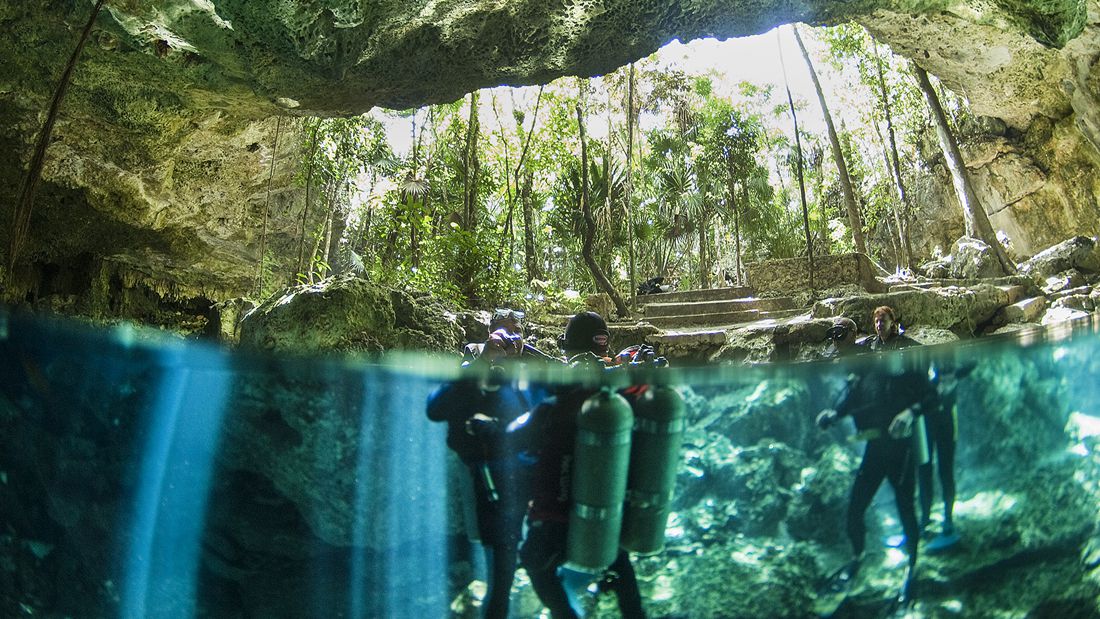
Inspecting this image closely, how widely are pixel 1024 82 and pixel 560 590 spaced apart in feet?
43.4

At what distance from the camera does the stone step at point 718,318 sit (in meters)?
10.8

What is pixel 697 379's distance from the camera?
232 cm

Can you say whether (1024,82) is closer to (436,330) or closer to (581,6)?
(581,6)

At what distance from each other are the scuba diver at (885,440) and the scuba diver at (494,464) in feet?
3.75

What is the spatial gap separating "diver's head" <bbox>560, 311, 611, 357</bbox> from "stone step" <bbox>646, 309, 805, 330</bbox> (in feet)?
24.9

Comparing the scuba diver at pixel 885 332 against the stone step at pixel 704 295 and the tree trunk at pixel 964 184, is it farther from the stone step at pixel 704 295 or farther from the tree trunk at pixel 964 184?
the tree trunk at pixel 964 184

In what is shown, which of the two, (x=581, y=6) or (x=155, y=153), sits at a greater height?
(x=581, y=6)

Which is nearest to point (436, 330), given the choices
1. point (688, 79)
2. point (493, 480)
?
point (493, 480)

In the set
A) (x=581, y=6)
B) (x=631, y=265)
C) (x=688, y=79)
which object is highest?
(x=688, y=79)

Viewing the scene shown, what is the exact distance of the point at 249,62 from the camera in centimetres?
566

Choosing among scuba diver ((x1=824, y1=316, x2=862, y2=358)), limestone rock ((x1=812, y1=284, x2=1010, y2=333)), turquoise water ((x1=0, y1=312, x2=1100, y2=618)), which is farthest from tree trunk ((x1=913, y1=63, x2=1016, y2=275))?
turquoise water ((x1=0, y1=312, x2=1100, y2=618))

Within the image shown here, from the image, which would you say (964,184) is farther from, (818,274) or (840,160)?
(818,274)

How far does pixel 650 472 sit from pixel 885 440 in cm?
92

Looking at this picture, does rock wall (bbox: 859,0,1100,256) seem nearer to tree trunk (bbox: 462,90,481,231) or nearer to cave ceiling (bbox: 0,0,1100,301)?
cave ceiling (bbox: 0,0,1100,301)
